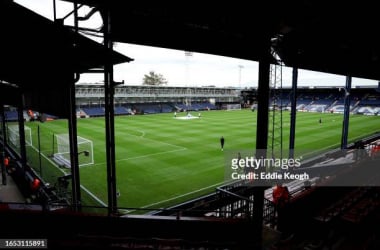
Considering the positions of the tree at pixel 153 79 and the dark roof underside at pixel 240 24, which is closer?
the dark roof underside at pixel 240 24

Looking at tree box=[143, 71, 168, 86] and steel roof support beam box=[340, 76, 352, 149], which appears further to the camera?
tree box=[143, 71, 168, 86]

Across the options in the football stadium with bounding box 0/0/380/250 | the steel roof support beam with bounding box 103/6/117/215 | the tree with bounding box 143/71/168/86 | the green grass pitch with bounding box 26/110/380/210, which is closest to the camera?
the football stadium with bounding box 0/0/380/250

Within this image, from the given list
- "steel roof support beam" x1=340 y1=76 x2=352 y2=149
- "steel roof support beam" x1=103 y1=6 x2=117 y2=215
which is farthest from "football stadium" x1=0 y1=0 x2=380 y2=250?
"steel roof support beam" x1=340 y1=76 x2=352 y2=149

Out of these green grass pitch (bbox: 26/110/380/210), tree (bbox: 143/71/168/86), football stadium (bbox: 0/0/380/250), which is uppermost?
tree (bbox: 143/71/168/86)

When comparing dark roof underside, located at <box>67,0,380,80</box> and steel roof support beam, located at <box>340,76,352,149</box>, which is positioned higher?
dark roof underside, located at <box>67,0,380,80</box>

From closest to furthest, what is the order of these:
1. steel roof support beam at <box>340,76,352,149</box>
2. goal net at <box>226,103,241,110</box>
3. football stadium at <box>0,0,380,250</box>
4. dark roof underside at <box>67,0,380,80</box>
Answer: football stadium at <box>0,0,380,250</box>, dark roof underside at <box>67,0,380,80</box>, steel roof support beam at <box>340,76,352,149</box>, goal net at <box>226,103,241,110</box>

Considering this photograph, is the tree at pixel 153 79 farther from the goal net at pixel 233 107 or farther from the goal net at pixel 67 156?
the goal net at pixel 67 156

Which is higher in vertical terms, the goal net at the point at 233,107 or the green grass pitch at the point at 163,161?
the goal net at the point at 233,107

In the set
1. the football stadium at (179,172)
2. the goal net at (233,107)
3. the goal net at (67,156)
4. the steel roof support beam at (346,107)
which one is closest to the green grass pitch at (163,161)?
the football stadium at (179,172)

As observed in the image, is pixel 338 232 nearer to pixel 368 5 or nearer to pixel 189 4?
pixel 368 5

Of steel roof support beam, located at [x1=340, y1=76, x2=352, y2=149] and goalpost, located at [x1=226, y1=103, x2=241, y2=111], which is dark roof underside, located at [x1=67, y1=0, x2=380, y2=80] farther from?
goalpost, located at [x1=226, y1=103, x2=241, y2=111]

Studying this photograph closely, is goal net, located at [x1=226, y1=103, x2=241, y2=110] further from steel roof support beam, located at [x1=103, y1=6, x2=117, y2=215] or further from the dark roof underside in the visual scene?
steel roof support beam, located at [x1=103, y1=6, x2=117, y2=215]

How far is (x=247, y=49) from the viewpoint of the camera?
26.2 ft

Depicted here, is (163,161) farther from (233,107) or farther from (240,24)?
(233,107)
